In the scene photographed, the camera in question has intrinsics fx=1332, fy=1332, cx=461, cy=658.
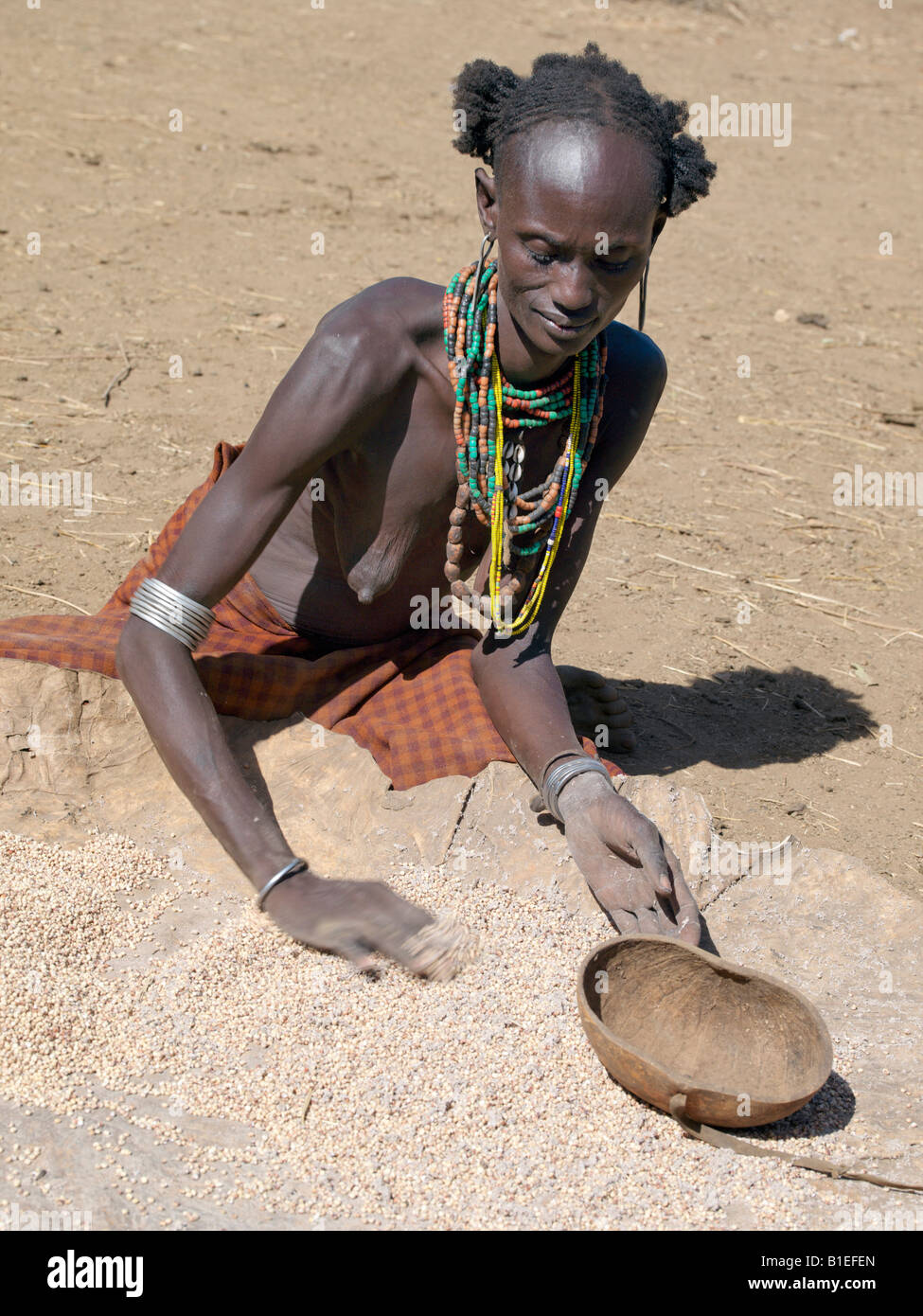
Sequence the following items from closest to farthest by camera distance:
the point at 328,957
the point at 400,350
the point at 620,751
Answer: the point at 328,957
the point at 400,350
the point at 620,751

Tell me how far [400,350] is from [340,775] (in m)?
0.96

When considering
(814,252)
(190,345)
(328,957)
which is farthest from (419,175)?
(328,957)

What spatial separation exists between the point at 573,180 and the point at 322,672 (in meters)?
1.26

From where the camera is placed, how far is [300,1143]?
216 cm

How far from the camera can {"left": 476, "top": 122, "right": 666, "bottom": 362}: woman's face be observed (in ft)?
8.02

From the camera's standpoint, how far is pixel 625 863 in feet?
8.95

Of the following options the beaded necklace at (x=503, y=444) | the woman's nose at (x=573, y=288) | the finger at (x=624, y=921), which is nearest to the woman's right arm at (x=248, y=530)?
the beaded necklace at (x=503, y=444)

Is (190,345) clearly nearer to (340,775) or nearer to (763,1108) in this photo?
(340,775)

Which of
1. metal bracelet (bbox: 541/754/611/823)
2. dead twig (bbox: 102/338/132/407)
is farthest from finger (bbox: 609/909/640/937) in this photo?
dead twig (bbox: 102/338/132/407)

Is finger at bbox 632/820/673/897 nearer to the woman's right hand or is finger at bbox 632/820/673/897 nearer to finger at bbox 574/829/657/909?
finger at bbox 574/829/657/909

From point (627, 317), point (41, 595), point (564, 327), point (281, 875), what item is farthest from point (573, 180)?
point (627, 317)

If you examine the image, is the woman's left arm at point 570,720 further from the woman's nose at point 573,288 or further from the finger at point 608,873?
the woman's nose at point 573,288

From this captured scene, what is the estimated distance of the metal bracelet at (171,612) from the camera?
2686mm

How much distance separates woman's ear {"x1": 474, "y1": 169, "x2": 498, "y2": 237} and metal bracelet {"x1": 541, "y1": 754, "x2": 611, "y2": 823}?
111 centimetres
